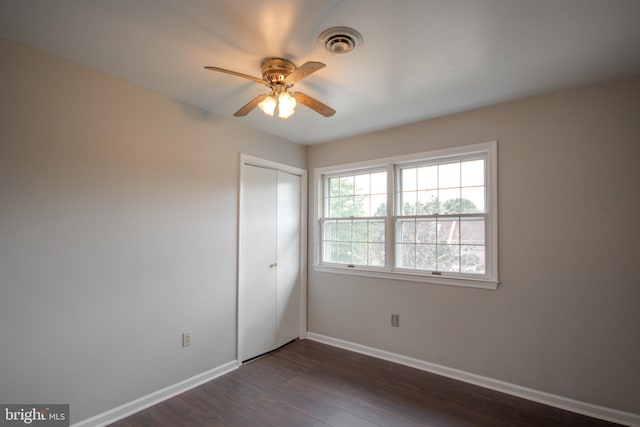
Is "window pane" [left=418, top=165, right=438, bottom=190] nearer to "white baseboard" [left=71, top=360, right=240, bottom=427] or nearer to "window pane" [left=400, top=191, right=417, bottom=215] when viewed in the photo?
"window pane" [left=400, top=191, right=417, bottom=215]

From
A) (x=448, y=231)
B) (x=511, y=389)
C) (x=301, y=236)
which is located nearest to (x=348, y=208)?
(x=301, y=236)

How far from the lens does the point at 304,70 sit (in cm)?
175

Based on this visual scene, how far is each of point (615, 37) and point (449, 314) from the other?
235 centimetres

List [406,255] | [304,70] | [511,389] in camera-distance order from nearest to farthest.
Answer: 1. [304,70]
2. [511,389]
3. [406,255]

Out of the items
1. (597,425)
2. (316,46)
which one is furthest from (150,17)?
(597,425)

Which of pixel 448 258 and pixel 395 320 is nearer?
pixel 448 258

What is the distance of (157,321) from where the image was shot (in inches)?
97.7

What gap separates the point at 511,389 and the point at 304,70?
9.88 feet

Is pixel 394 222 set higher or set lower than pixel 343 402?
higher

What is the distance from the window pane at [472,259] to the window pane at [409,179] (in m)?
0.82

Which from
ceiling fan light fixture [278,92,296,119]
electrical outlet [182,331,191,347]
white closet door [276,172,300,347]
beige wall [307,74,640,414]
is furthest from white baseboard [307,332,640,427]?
ceiling fan light fixture [278,92,296,119]

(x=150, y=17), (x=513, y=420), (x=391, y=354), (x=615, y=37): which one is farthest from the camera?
(x=391, y=354)

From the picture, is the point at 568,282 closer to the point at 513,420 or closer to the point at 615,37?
the point at 513,420

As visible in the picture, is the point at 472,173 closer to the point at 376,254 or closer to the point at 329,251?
the point at 376,254
